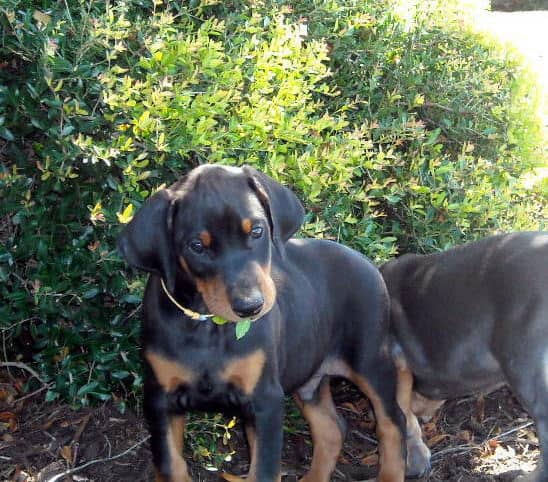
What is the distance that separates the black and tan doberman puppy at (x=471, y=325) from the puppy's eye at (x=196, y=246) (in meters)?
1.73

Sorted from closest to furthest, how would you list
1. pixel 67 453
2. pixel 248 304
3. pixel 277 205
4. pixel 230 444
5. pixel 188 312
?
1. pixel 248 304
2. pixel 188 312
3. pixel 277 205
4. pixel 67 453
5. pixel 230 444

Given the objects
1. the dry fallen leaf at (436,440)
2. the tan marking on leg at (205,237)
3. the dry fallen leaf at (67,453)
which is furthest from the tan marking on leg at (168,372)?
the dry fallen leaf at (436,440)

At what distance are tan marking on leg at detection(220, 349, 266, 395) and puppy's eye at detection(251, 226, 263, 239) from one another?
1.77 ft

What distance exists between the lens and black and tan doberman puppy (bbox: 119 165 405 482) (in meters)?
3.63

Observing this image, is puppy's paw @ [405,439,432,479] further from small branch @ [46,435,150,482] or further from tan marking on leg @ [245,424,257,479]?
small branch @ [46,435,150,482]

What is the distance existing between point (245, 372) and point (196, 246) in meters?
0.63

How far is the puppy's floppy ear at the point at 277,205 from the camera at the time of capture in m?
3.91

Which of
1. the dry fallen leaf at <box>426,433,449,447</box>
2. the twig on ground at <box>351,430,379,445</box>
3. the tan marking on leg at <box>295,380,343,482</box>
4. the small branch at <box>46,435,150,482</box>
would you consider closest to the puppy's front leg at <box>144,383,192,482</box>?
the small branch at <box>46,435,150,482</box>

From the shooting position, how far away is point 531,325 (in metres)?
4.29

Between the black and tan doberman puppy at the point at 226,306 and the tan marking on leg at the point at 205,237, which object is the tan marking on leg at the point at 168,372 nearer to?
the black and tan doberman puppy at the point at 226,306

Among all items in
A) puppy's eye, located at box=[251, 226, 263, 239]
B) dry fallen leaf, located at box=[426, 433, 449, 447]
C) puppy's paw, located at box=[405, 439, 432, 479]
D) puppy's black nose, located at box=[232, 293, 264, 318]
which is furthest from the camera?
dry fallen leaf, located at box=[426, 433, 449, 447]

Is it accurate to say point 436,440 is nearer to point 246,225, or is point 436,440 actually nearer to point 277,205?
point 277,205

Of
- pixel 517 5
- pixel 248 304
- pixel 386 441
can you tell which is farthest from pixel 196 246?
pixel 517 5

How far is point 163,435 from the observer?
4.02 meters
